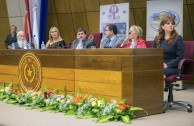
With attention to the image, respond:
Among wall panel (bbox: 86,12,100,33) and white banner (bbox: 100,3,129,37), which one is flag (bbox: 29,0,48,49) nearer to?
wall panel (bbox: 86,12,100,33)

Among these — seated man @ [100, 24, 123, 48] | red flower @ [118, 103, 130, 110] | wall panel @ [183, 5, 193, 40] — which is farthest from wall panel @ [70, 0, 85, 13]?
red flower @ [118, 103, 130, 110]

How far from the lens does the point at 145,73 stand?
491 centimetres

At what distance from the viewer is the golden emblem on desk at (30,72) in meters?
6.13

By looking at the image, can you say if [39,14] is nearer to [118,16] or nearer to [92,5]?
[92,5]

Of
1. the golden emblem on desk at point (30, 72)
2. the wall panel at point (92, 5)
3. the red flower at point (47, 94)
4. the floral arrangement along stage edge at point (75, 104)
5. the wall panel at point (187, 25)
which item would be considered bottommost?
the floral arrangement along stage edge at point (75, 104)

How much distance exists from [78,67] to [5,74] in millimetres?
2154

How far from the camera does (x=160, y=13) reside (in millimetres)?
8867

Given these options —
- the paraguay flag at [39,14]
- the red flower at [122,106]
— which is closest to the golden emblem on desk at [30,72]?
the red flower at [122,106]

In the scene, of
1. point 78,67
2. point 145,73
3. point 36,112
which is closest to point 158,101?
point 145,73

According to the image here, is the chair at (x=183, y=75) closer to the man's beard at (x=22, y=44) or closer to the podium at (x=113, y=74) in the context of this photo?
the podium at (x=113, y=74)

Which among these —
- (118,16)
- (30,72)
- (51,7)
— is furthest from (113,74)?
(51,7)

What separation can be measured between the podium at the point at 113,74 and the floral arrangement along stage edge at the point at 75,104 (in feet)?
0.50

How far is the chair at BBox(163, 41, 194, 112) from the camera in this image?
527 centimetres

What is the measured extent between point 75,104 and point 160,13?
4.54 m
